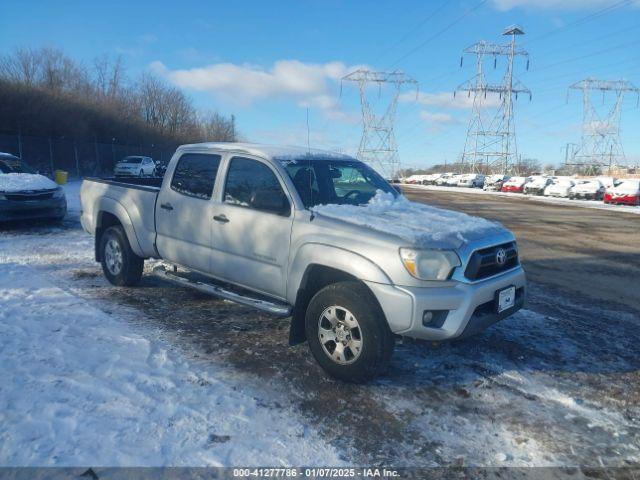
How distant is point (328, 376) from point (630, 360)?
293 cm

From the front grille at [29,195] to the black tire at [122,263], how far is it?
16.2 ft

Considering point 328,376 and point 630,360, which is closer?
point 328,376

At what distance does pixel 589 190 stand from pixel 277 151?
35599mm

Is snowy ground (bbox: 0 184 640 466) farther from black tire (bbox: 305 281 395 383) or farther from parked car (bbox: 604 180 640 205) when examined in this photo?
parked car (bbox: 604 180 640 205)

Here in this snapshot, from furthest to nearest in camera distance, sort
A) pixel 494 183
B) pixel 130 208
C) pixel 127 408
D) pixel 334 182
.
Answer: pixel 494 183 < pixel 130 208 < pixel 334 182 < pixel 127 408

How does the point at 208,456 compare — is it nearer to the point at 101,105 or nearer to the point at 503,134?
the point at 101,105

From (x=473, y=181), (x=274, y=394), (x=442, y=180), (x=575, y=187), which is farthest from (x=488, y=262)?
(x=442, y=180)

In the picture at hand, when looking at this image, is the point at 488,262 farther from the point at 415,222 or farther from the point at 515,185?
the point at 515,185

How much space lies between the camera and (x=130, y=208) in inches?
224

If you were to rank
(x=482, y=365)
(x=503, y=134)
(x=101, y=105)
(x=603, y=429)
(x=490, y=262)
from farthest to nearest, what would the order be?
1. (x=503, y=134)
2. (x=101, y=105)
3. (x=482, y=365)
4. (x=490, y=262)
5. (x=603, y=429)

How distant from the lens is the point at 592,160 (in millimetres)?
68562

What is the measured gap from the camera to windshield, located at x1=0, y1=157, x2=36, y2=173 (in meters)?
10.7

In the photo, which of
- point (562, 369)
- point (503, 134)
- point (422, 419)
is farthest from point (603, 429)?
point (503, 134)

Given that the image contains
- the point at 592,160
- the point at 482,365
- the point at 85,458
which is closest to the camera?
the point at 85,458
